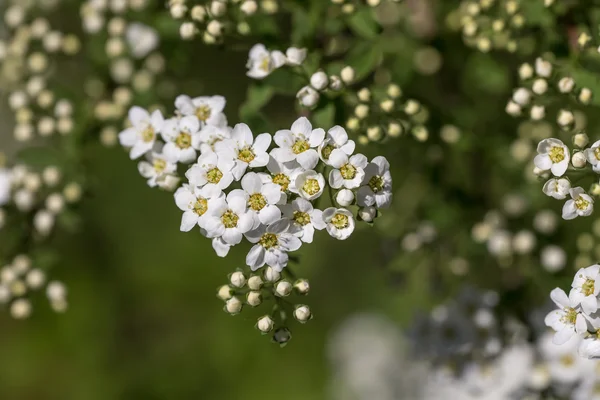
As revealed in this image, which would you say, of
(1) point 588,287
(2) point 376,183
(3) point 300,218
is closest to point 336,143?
(2) point 376,183

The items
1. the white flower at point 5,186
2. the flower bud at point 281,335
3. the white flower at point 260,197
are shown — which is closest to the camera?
the white flower at point 260,197

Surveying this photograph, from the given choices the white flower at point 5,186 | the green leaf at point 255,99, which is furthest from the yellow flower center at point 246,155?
the white flower at point 5,186

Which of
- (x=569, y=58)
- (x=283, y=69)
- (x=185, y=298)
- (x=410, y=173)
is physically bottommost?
(x=185, y=298)

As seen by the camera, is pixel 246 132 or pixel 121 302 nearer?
pixel 246 132

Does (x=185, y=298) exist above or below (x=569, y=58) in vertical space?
below

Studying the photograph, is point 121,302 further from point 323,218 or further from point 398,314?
point 323,218

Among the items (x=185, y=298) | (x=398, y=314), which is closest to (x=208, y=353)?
(x=185, y=298)

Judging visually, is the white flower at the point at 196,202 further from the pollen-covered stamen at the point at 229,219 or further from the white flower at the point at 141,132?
the white flower at the point at 141,132
